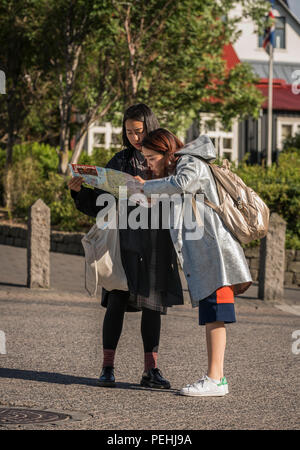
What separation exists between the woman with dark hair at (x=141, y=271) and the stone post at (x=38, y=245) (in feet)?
16.5

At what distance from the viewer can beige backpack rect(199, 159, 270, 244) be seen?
17.4ft

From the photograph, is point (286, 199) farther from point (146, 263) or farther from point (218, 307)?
point (218, 307)

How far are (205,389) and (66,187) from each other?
40.5 ft

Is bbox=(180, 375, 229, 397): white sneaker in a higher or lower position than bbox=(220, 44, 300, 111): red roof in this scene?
lower

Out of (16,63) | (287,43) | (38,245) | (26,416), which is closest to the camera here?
(26,416)

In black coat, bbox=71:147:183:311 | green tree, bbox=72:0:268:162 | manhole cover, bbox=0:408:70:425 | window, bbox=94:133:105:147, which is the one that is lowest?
manhole cover, bbox=0:408:70:425

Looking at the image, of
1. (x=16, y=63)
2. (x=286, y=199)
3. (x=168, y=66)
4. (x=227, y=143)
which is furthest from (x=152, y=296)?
(x=227, y=143)

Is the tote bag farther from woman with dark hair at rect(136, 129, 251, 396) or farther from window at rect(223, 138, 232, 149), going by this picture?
window at rect(223, 138, 232, 149)

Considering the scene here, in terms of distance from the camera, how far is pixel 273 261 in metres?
10.7

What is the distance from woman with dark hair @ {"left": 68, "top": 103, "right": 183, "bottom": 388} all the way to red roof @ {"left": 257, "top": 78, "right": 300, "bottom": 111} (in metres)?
27.3

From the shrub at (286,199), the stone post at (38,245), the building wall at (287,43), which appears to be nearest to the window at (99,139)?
the building wall at (287,43)

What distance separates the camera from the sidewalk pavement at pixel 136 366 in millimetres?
4840

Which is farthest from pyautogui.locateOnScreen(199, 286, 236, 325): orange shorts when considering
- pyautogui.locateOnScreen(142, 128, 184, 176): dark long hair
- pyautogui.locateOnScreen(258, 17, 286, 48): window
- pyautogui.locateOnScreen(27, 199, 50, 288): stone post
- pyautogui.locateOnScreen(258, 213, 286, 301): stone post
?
pyautogui.locateOnScreen(258, 17, 286, 48): window

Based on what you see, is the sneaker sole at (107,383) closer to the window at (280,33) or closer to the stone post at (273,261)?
the stone post at (273,261)
